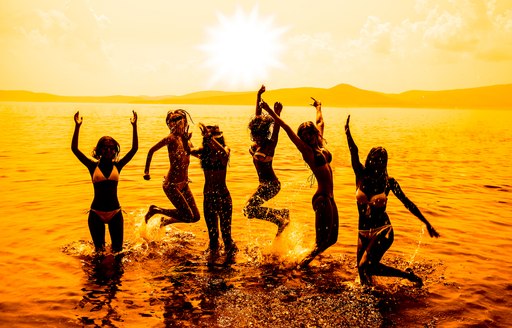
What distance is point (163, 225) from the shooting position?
30.7ft

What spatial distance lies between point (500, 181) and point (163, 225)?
1479cm

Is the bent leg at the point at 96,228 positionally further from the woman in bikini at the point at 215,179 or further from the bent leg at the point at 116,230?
the woman in bikini at the point at 215,179

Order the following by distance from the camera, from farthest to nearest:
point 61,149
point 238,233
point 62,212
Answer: point 61,149
point 62,212
point 238,233

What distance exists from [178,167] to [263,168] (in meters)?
1.81

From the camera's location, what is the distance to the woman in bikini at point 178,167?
8.86m

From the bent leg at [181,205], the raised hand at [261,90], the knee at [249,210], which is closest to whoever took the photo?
the raised hand at [261,90]

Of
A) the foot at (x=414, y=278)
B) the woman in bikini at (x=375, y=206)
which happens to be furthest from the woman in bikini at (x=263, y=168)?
the foot at (x=414, y=278)

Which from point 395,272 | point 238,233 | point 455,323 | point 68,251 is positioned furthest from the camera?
point 238,233

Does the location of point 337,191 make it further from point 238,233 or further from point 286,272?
point 286,272

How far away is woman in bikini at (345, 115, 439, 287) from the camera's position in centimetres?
662

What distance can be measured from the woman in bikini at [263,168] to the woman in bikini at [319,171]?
3.01ft

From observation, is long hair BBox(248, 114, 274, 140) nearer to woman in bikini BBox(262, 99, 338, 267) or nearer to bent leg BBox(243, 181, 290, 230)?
woman in bikini BBox(262, 99, 338, 267)

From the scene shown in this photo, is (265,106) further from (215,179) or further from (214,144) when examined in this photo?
(215,179)

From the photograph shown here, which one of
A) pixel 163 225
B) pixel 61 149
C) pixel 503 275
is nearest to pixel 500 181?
pixel 503 275
